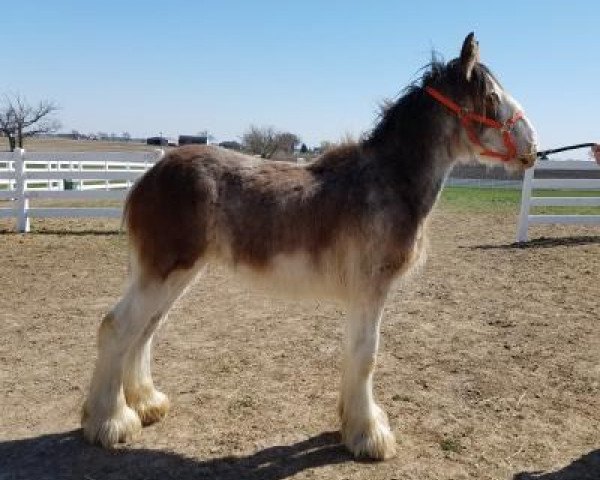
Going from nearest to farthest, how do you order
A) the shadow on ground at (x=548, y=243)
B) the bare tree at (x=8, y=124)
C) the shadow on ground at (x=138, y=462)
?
the shadow on ground at (x=138, y=462)
the shadow on ground at (x=548, y=243)
the bare tree at (x=8, y=124)

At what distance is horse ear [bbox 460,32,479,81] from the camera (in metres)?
3.61

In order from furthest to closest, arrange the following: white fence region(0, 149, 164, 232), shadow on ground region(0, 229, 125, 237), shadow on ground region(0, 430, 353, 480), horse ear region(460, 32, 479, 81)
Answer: white fence region(0, 149, 164, 232) < shadow on ground region(0, 229, 125, 237) < horse ear region(460, 32, 479, 81) < shadow on ground region(0, 430, 353, 480)

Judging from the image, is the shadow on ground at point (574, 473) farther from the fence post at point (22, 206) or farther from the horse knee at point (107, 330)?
the fence post at point (22, 206)

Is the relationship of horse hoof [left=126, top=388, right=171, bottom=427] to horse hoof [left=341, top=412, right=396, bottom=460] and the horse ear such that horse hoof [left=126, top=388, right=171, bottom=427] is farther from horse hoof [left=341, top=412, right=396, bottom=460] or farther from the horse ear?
the horse ear

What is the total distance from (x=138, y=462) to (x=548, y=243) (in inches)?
392

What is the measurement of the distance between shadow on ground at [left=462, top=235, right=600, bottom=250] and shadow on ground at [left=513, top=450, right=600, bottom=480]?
7504 millimetres

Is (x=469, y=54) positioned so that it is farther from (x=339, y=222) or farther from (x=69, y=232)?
(x=69, y=232)

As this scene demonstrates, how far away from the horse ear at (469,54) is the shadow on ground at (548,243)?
7680 millimetres

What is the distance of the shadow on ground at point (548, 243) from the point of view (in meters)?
11.1

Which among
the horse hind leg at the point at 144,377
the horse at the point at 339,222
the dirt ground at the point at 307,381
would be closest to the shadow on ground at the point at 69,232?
the dirt ground at the point at 307,381

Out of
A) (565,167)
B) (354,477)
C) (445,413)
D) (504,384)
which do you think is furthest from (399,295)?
(565,167)

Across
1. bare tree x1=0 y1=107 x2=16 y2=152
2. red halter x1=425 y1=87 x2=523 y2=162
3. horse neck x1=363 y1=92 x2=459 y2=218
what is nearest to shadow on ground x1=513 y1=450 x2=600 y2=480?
horse neck x1=363 y1=92 x2=459 y2=218

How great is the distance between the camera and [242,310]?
677cm

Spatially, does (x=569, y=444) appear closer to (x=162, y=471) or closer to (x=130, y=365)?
(x=162, y=471)
